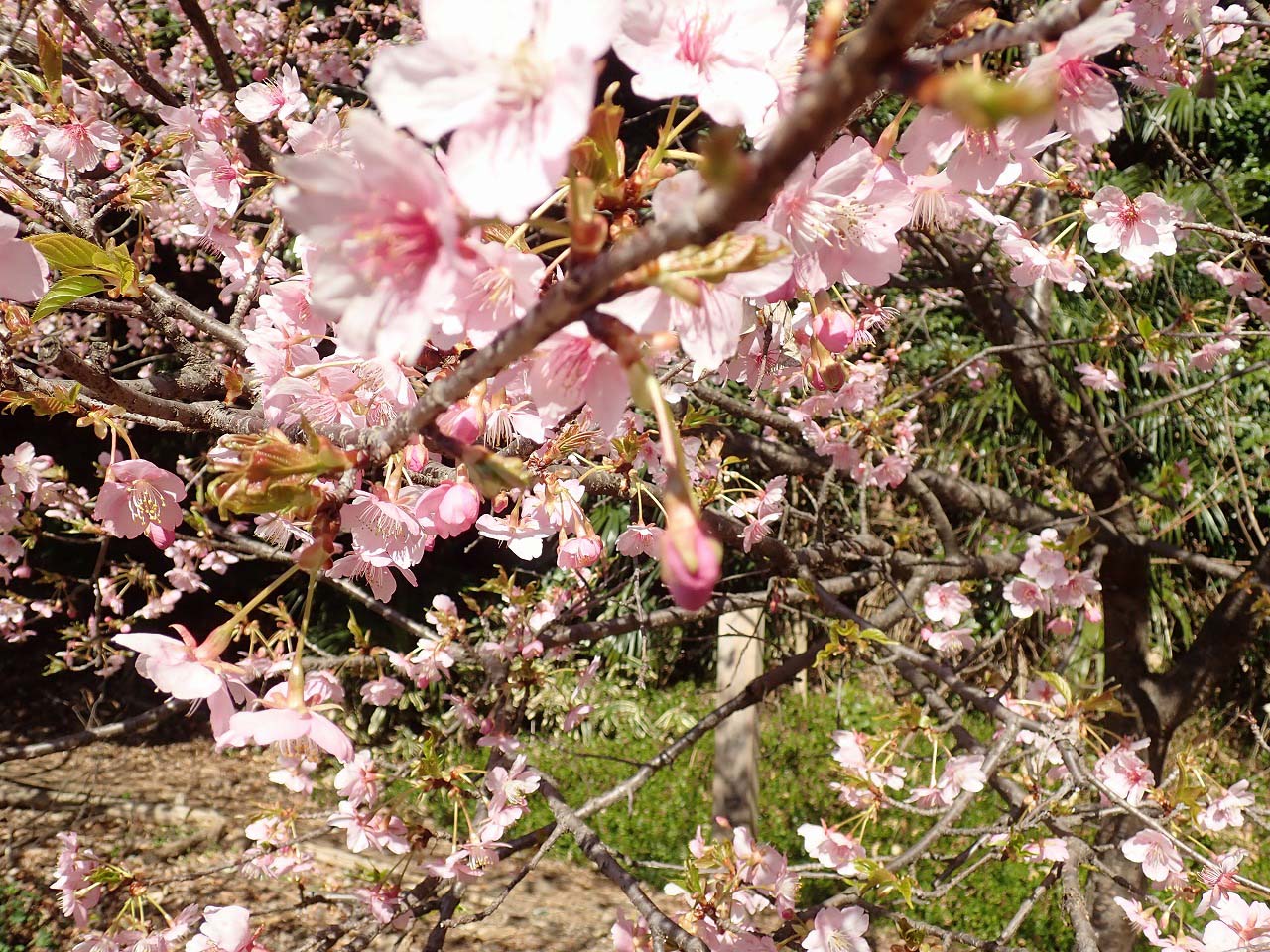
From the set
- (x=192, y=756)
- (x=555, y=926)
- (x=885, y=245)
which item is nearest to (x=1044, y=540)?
(x=885, y=245)

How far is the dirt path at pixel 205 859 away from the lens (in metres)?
3.32

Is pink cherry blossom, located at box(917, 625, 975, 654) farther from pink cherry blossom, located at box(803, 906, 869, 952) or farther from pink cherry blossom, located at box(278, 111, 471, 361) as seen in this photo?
pink cherry blossom, located at box(278, 111, 471, 361)

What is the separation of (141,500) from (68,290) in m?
0.39

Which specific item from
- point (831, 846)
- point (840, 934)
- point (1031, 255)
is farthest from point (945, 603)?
point (1031, 255)

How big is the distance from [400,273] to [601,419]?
0.16 meters

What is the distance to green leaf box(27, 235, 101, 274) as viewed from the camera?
76 centimetres

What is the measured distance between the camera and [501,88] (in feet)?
1.44

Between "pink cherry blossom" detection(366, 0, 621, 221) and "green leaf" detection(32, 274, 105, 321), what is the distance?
52cm

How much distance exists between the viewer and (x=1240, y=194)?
15.9ft

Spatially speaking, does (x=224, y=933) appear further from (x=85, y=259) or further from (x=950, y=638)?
(x=950, y=638)

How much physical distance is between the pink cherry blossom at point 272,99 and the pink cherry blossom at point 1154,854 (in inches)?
81.6

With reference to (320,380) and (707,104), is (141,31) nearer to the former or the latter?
(320,380)

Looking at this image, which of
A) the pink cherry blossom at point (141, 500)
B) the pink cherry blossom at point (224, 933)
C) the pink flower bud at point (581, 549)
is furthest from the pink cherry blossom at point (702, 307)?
the pink cherry blossom at point (224, 933)

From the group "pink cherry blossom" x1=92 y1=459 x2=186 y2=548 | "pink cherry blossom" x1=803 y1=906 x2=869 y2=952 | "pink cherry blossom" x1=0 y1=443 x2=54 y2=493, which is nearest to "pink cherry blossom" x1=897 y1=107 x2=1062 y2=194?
"pink cherry blossom" x1=92 y1=459 x2=186 y2=548
